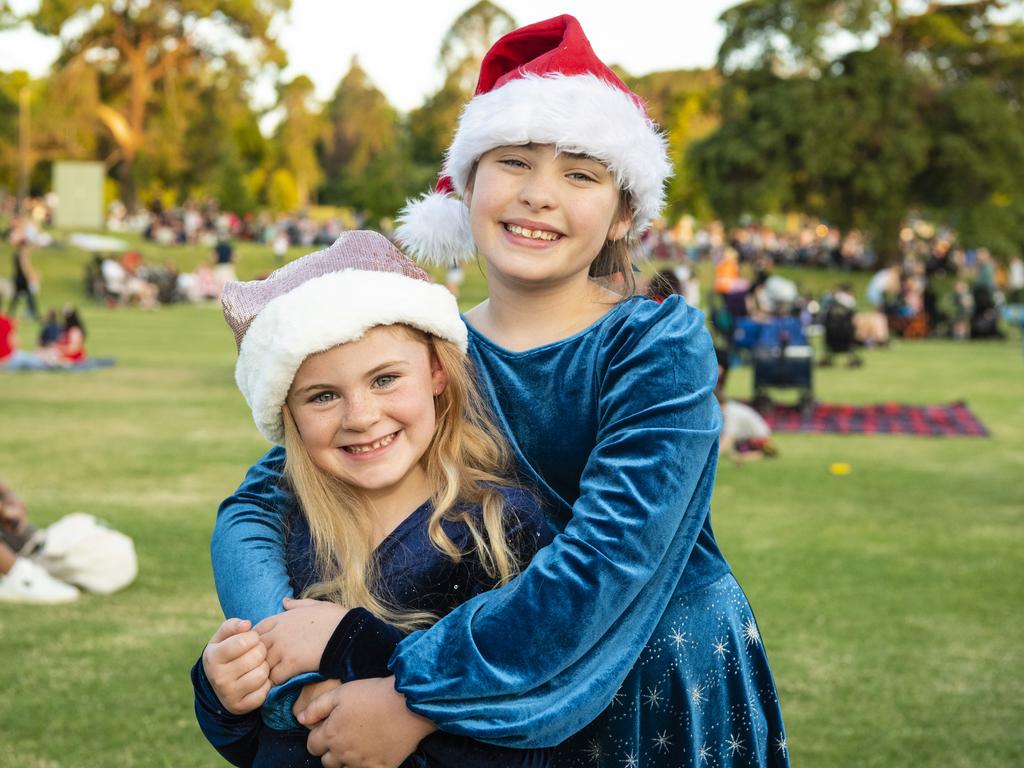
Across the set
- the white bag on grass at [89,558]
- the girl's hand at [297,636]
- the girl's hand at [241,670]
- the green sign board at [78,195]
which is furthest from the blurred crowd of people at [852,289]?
the green sign board at [78,195]

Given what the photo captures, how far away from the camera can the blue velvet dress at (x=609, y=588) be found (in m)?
1.93

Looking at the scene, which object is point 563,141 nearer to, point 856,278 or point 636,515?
point 636,515

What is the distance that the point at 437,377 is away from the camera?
2285 millimetres

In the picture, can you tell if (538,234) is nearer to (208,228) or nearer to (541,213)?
(541,213)

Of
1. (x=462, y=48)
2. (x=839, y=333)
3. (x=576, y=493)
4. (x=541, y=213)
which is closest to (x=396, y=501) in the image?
(x=576, y=493)

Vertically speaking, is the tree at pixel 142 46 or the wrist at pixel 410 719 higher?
the tree at pixel 142 46

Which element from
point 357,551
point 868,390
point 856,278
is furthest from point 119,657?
point 856,278

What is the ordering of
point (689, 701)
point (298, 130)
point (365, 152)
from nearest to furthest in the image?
1. point (689, 701)
2. point (298, 130)
3. point (365, 152)

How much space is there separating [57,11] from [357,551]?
51882mm

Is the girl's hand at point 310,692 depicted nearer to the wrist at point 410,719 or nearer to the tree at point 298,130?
the wrist at point 410,719

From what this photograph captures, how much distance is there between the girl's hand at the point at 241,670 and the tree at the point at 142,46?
52.6 metres

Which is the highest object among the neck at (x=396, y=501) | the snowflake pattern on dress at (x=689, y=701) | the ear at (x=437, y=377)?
the ear at (x=437, y=377)

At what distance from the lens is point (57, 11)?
48906 millimetres

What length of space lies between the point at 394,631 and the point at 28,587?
4734 mm
